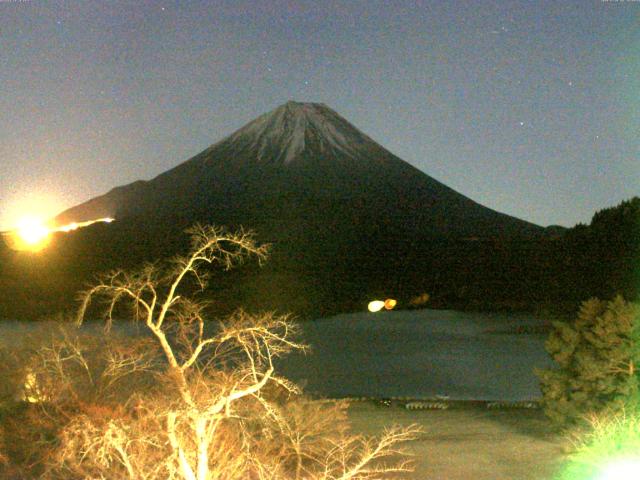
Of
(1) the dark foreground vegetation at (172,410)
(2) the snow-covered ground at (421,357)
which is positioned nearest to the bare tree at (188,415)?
(1) the dark foreground vegetation at (172,410)

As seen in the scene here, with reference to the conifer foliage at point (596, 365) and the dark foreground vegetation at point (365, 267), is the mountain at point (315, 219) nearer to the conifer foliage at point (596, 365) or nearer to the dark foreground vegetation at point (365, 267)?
the dark foreground vegetation at point (365, 267)

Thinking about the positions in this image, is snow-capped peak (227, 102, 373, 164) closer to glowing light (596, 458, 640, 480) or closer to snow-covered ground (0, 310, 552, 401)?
snow-covered ground (0, 310, 552, 401)

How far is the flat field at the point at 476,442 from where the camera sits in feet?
35.3

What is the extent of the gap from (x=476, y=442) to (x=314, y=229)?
6364 cm

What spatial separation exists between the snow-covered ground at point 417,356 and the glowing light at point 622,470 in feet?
36.0

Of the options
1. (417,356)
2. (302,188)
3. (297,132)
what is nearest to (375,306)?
(417,356)

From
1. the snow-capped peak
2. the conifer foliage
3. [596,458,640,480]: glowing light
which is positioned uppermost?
the snow-capped peak

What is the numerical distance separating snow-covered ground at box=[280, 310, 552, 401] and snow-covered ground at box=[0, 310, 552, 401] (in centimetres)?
4

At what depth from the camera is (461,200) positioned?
89.4 meters

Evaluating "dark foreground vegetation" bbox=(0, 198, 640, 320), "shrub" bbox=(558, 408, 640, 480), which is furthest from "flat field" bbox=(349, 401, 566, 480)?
"dark foreground vegetation" bbox=(0, 198, 640, 320)

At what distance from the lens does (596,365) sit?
13.2 meters

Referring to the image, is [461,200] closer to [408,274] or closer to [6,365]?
[408,274]

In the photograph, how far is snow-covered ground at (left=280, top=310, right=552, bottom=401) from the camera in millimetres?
27828

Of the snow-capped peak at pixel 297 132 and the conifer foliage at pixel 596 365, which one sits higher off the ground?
the snow-capped peak at pixel 297 132
